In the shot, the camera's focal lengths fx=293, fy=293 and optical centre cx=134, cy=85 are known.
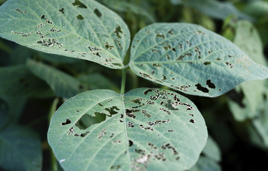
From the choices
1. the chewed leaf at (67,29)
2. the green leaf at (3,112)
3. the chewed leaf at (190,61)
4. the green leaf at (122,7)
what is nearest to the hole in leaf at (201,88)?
the chewed leaf at (190,61)

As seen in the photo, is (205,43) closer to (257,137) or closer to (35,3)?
(35,3)

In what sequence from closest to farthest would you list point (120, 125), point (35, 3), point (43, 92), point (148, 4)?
point (120, 125)
point (35, 3)
point (43, 92)
point (148, 4)

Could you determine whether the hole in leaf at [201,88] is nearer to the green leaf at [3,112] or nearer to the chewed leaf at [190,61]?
the chewed leaf at [190,61]

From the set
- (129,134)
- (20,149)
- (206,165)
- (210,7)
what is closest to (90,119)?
(129,134)

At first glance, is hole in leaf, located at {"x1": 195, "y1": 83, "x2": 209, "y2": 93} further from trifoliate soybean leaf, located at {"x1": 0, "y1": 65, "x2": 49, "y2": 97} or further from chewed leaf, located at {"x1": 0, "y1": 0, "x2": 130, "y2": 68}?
trifoliate soybean leaf, located at {"x1": 0, "y1": 65, "x2": 49, "y2": 97}

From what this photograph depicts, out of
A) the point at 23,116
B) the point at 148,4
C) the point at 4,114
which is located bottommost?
the point at 23,116

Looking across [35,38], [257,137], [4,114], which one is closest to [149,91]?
[35,38]

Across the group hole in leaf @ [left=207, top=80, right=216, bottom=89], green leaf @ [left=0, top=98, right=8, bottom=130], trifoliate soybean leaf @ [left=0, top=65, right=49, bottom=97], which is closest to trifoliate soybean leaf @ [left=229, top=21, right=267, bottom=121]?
hole in leaf @ [left=207, top=80, right=216, bottom=89]
